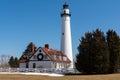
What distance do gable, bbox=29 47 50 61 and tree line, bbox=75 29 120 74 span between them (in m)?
15.4

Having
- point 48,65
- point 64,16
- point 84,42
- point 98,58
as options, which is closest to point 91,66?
point 98,58

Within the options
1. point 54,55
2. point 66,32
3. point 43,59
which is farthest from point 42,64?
point 66,32

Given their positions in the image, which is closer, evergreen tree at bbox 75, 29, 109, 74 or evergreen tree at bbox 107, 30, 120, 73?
evergreen tree at bbox 75, 29, 109, 74

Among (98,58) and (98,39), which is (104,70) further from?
(98,39)

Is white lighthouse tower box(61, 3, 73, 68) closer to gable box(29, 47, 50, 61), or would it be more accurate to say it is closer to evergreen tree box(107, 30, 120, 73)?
gable box(29, 47, 50, 61)

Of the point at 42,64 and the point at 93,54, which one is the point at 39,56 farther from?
the point at 93,54

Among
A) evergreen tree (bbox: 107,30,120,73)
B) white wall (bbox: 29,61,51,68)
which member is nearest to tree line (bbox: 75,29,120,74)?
evergreen tree (bbox: 107,30,120,73)

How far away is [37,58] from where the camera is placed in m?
71.0

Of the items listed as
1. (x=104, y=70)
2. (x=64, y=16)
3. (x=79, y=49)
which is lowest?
(x=104, y=70)

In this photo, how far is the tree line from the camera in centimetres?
5303

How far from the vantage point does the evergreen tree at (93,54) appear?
52.9 metres

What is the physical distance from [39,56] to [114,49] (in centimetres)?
2056

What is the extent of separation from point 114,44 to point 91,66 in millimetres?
8091

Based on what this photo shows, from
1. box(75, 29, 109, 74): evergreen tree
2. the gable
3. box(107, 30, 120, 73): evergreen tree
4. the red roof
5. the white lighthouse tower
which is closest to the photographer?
box(75, 29, 109, 74): evergreen tree
